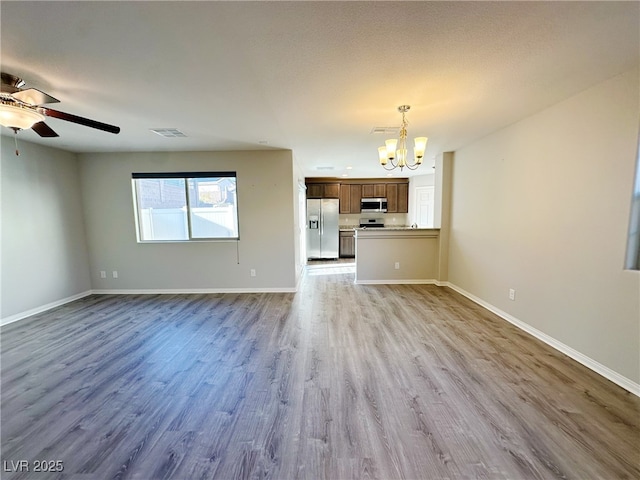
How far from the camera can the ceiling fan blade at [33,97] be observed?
180 centimetres

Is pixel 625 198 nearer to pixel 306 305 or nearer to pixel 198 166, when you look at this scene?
pixel 306 305

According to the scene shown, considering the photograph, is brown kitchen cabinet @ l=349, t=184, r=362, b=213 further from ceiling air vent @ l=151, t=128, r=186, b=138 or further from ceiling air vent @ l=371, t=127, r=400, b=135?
ceiling air vent @ l=151, t=128, r=186, b=138

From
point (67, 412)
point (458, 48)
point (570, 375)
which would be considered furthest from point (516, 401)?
point (67, 412)

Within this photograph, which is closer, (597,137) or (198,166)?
(597,137)

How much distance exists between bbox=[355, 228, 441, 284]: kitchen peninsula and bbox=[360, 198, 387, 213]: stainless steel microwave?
2698 mm

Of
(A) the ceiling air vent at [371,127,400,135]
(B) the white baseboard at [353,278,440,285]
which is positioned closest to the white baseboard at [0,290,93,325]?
(B) the white baseboard at [353,278,440,285]

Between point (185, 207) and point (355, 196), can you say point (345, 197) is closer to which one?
point (355, 196)

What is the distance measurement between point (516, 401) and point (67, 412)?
10.0 feet

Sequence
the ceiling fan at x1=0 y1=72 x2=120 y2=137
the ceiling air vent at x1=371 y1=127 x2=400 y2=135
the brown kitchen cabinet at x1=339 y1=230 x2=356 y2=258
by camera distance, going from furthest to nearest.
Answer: the brown kitchen cabinet at x1=339 y1=230 x2=356 y2=258 < the ceiling air vent at x1=371 y1=127 x2=400 y2=135 < the ceiling fan at x1=0 y1=72 x2=120 y2=137

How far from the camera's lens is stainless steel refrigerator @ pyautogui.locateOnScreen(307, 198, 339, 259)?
716 centimetres

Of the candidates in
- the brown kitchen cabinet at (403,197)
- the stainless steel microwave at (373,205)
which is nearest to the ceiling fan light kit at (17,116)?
the stainless steel microwave at (373,205)

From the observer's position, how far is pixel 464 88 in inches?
81.7

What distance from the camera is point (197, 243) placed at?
429 centimetres

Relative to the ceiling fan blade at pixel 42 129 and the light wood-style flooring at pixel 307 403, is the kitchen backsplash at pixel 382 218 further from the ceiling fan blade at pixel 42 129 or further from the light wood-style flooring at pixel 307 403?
the ceiling fan blade at pixel 42 129
